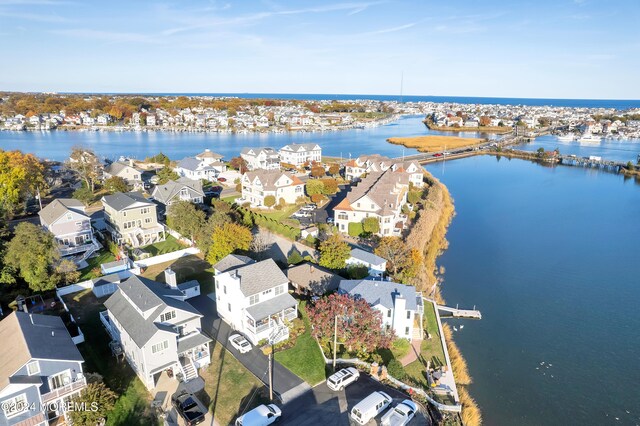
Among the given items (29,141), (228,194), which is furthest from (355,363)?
(29,141)

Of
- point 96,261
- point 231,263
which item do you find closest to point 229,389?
point 231,263

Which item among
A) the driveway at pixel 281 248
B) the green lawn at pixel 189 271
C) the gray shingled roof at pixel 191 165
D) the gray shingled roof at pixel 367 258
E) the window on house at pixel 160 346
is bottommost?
the green lawn at pixel 189 271

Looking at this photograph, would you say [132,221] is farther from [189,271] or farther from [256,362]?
[256,362]

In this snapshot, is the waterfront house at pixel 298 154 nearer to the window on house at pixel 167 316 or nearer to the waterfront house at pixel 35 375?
the window on house at pixel 167 316

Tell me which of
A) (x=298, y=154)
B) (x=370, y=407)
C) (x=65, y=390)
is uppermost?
(x=298, y=154)

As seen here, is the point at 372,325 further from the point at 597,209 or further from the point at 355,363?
the point at 597,209

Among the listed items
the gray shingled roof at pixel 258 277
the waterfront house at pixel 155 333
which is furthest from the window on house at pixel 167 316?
the gray shingled roof at pixel 258 277

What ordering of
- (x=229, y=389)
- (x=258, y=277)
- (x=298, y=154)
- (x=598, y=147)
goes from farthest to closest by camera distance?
(x=598, y=147) → (x=298, y=154) → (x=258, y=277) → (x=229, y=389)
